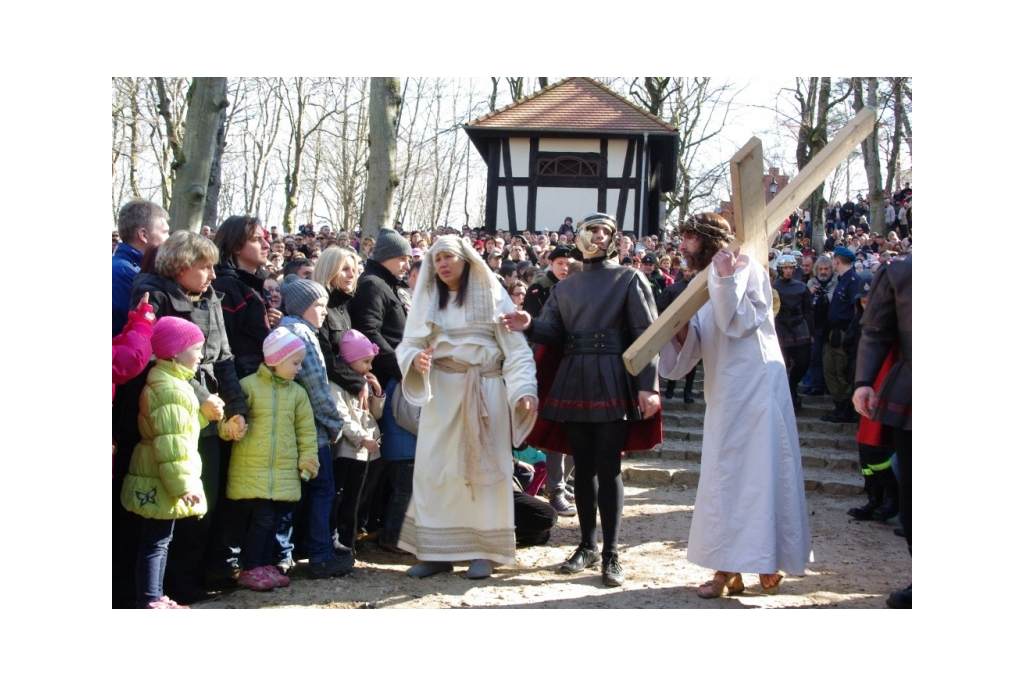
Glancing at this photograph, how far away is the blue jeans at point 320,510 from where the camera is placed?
4834mm

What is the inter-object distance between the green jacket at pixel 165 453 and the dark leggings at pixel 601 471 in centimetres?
196

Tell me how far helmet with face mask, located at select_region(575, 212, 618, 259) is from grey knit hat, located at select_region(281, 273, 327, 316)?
4.70 feet

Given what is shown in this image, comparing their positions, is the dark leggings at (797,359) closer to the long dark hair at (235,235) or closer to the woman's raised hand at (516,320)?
the woman's raised hand at (516,320)

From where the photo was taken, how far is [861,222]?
21719 mm

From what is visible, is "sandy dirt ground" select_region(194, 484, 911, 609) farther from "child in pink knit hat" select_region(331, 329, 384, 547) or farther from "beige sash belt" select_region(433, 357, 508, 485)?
"beige sash belt" select_region(433, 357, 508, 485)

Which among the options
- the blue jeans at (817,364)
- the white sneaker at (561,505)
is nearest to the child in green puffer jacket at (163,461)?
the white sneaker at (561,505)

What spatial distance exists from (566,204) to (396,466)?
55.9ft

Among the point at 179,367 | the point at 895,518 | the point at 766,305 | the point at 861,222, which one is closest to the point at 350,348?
the point at 179,367

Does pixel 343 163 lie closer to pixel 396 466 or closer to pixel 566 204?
pixel 566 204

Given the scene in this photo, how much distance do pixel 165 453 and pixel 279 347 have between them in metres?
0.86

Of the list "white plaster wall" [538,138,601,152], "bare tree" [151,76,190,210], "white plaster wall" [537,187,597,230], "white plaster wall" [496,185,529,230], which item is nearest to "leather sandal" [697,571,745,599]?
"bare tree" [151,76,190,210]

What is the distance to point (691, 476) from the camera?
835 centimetres

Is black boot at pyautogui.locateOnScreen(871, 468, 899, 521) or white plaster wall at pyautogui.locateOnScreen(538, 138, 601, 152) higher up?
white plaster wall at pyautogui.locateOnScreen(538, 138, 601, 152)

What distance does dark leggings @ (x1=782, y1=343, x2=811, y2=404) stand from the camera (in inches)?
390
